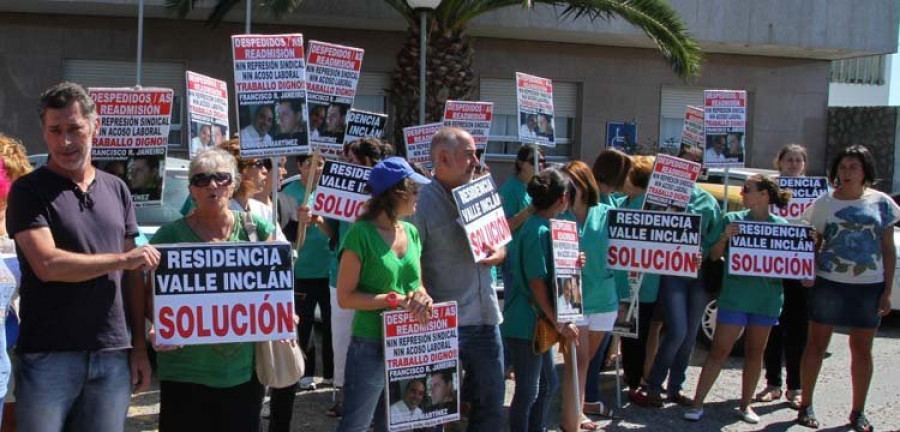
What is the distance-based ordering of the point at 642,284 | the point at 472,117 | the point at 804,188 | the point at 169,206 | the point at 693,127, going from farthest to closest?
the point at 693,127
the point at 472,117
the point at 804,188
the point at 169,206
the point at 642,284

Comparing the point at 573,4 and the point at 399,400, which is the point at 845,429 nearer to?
the point at 399,400

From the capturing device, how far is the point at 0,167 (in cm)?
370

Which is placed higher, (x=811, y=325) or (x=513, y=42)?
(x=513, y=42)

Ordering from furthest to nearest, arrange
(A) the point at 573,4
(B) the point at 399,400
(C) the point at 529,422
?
(A) the point at 573,4
(C) the point at 529,422
(B) the point at 399,400

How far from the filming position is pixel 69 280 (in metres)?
3.25

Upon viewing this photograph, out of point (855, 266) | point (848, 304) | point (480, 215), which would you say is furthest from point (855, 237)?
point (480, 215)

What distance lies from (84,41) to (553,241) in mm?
12439

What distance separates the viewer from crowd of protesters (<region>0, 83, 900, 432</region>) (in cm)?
335

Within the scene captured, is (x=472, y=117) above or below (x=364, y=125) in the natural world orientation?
above

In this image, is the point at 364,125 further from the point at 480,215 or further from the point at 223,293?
the point at 223,293

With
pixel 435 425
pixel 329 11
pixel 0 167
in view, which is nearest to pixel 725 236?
pixel 435 425

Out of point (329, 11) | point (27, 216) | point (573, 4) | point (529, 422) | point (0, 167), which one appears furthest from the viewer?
point (329, 11)

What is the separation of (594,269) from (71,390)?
11.3 feet

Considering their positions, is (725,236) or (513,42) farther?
(513,42)
